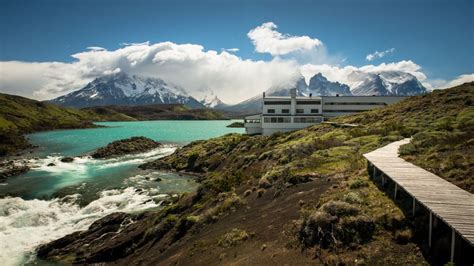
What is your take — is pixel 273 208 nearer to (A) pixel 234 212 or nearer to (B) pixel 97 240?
(A) pixel 234 212

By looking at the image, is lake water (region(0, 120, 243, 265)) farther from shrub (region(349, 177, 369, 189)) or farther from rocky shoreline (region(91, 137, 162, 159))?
shrub (region(349, 177, 369, 189))

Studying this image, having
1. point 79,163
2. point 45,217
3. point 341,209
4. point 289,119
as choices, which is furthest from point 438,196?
point 79,163

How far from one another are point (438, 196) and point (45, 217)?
3998cm

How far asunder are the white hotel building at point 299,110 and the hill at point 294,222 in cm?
4345

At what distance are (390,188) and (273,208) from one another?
707 cm

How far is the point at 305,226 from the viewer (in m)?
15.2

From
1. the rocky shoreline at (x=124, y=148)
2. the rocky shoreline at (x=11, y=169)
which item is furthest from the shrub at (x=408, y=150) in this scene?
the rocky shoreline at (x=124, y=148)

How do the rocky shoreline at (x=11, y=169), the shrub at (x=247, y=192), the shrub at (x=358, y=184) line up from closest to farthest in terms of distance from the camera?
the shrub at (x=358, y=184) → the shrub at (x=247, y=192) → the rocky shoreline at (x=11, y=169)

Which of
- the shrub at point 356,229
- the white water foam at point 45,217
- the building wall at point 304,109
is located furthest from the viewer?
the building wall at point 304,109

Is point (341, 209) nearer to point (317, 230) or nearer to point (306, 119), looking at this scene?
point (317, 230)

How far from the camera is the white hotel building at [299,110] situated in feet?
283

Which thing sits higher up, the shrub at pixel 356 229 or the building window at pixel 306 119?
the building window at pixel 306 119

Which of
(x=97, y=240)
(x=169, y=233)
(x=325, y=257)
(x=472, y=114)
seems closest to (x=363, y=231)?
(x=325, y=257)

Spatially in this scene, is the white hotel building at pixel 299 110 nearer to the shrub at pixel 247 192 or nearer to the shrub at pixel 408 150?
the shrub at pixel 247 192
